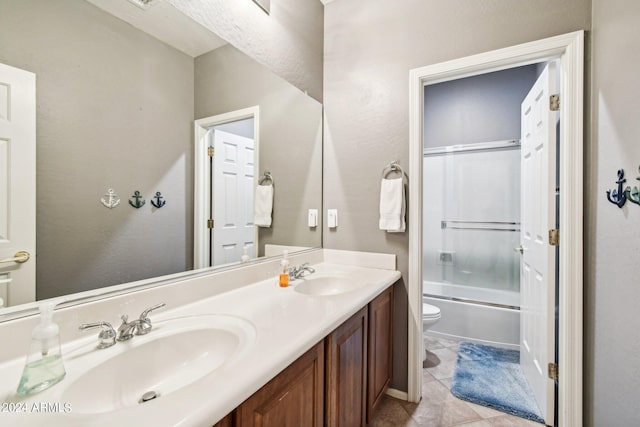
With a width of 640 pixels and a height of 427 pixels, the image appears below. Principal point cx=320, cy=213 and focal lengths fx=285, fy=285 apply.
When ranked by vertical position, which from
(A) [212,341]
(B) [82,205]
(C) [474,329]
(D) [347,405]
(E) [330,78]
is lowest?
(C) [474,329]

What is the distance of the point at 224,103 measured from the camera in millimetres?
1301

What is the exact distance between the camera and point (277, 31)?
1646 millimetres

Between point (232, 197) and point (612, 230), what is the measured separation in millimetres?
1657

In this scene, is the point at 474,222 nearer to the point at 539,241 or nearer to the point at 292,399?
the point at 539,241

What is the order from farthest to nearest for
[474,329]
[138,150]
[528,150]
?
[474,329] → [528,150] → [138,150]

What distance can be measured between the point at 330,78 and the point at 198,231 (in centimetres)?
144

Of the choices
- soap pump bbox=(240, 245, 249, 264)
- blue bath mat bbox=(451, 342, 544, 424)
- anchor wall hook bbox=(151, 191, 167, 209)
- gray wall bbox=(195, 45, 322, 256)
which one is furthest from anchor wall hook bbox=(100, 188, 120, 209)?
blue bath mat bbox=(451, 342, 544, 424)

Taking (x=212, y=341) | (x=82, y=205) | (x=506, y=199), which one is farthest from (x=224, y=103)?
(x=506, y=199)

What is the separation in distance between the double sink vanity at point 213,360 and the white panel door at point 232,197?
5.2 inches

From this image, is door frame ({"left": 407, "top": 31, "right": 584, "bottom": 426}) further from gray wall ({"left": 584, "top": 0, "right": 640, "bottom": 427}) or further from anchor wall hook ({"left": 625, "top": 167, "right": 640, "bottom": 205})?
anchor wall hook ({"left": 625, "top": 167, "right": 640, "bottom": 205})

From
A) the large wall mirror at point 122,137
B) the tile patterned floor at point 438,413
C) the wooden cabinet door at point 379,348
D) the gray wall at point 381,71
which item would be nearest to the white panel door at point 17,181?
the large wall mirror at point 122,137

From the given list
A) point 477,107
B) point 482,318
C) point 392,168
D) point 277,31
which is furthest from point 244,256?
point 477,107

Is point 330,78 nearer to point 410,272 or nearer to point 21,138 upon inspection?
point 410,272

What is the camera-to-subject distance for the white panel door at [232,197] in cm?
130
